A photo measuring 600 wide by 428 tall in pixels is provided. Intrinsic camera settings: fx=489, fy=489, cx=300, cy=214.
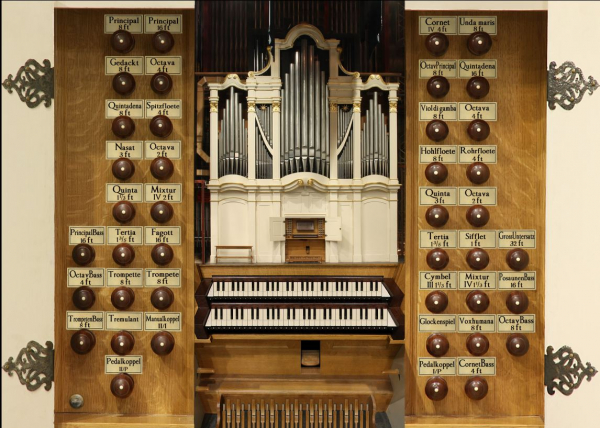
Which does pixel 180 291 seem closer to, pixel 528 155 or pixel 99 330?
pixel 99 330

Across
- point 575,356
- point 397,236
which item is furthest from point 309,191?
point 575,356

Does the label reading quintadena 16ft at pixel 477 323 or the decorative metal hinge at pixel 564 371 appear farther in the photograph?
the label reading quintadena 16ft at pixel 477 323

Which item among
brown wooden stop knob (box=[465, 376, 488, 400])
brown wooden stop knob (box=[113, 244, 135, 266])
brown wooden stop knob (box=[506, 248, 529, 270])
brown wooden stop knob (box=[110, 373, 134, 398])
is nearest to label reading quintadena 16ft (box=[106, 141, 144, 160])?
brown wooden stop knob (box=[113, 244, 135, 266])

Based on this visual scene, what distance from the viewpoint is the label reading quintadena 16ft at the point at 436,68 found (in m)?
2.95

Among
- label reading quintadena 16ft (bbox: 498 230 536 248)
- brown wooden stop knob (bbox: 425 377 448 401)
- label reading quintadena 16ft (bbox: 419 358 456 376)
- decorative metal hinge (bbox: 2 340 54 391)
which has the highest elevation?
label reading quintadena 16ft (bbox: 498 230 536 248)

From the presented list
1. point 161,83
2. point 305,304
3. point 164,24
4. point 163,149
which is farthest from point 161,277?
point 164,24

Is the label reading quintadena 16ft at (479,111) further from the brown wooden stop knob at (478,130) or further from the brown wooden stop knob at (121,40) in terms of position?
the brown wooden stop knob at (121,40)

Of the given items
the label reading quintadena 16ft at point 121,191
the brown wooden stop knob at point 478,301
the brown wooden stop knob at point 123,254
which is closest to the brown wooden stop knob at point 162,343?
the brown wooden stop knob at point 123,254

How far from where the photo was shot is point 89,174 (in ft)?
9.72

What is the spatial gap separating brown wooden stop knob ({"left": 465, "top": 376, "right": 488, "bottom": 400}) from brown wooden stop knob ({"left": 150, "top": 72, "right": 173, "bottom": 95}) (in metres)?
2.54

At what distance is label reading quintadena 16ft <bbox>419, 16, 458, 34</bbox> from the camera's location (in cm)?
294

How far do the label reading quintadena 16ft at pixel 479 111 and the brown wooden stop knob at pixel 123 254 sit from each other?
7.12 feet

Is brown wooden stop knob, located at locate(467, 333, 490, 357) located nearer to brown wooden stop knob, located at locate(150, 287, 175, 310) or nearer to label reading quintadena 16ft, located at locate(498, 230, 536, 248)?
label reading quintadena 16ft, located at locate(498, 230, 536, 248)

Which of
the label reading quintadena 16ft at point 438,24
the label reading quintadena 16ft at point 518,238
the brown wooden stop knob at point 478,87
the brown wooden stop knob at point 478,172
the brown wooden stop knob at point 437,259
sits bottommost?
the brown wooden stop knob at point 437,259
